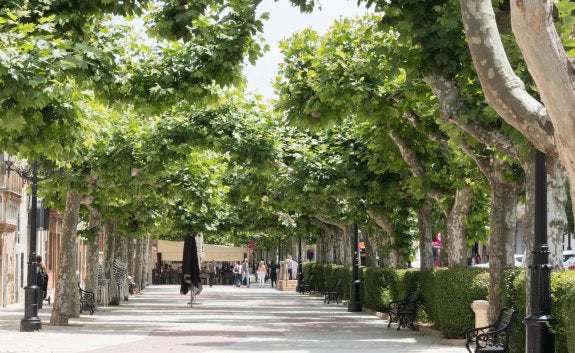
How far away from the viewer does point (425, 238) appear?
28.0m

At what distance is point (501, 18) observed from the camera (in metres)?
16.0

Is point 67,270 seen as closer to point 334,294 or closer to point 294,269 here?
point 334,294

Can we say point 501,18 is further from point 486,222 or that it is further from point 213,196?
point 213,196

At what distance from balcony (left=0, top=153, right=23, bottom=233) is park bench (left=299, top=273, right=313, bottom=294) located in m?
18.5

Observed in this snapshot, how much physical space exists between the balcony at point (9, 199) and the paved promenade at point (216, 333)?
13.6 feet

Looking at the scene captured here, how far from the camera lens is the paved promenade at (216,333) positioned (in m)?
20.7

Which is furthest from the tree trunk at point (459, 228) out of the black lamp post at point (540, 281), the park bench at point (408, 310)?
the black lamp post at point (540, 281)

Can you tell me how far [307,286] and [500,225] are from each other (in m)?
39.3

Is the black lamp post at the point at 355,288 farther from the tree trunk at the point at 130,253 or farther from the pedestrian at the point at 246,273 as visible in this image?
the pedestrian at the point at 246,273

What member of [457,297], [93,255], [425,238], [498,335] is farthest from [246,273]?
[498,335]

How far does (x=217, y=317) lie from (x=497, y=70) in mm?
24616

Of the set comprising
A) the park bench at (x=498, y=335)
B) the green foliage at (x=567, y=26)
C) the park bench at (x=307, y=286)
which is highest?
the green foliage at (x=567, y=26)

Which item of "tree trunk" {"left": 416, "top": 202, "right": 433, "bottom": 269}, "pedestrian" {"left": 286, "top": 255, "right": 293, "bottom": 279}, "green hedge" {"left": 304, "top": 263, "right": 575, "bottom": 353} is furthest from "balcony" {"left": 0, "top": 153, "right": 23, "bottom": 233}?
"pedestrian" {"left": 286, "top": 255, "right": 293, "bottom": 279}

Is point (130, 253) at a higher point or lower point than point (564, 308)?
higher
